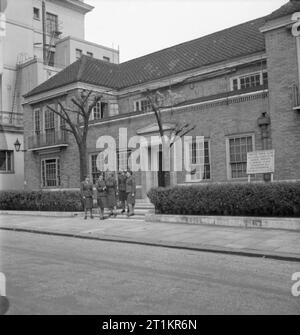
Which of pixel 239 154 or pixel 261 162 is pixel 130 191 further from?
pixel 261 162

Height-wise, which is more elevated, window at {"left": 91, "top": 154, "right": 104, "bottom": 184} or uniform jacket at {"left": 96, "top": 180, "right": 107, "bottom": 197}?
window at {"left": 91, "top": 154, "right": 104, "bottom": 184}

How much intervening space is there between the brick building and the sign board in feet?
8.35

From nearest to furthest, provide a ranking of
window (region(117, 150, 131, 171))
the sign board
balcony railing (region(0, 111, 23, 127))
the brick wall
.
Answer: the sign board
the brick wall
window (region(117, 150, 131, 171))
balcony railing (region(0, 111, 23, 127))

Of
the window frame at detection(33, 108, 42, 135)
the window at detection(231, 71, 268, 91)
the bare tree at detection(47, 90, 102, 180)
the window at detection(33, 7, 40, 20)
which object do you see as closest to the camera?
the window at detection(231, 71, 268, 91)

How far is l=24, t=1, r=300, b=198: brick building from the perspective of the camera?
54.4 ft

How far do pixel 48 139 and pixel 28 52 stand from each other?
51.9ft

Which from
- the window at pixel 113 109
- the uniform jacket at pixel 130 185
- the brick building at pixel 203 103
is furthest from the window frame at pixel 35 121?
the uniform jacket at pixel 130 185

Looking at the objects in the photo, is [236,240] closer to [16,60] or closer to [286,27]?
[286,27]

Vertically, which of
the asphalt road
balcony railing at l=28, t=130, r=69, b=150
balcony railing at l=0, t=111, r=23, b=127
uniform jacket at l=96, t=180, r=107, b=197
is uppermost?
balcony railing at l=0, t=111, r=23, b=127

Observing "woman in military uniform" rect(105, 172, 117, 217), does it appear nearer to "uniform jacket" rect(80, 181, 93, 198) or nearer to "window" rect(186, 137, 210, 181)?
"uniform jacket" rect(80, 181, 93, 198)

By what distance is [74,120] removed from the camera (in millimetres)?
25188

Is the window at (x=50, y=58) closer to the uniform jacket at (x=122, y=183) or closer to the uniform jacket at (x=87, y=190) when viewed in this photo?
the uniform jacket at (x=122, y=183)

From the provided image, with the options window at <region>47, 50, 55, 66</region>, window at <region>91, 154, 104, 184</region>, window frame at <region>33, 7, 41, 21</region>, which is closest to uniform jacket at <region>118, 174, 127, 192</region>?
window at <region>91, 154, 104, 184</region>

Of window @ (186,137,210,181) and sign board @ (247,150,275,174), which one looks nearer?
sign board @ (247,150,275,174)
